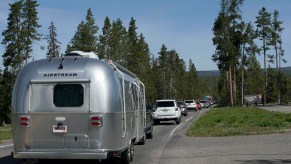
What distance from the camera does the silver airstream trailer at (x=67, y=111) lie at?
403 inches

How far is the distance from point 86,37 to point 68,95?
163 ft

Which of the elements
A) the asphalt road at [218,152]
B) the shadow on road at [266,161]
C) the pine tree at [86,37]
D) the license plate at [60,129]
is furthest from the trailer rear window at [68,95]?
the pine tree at [86,37]

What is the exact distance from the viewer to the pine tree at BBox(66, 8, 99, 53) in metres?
59.5

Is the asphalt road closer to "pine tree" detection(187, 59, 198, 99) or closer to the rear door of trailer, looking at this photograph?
the rear door of trailer

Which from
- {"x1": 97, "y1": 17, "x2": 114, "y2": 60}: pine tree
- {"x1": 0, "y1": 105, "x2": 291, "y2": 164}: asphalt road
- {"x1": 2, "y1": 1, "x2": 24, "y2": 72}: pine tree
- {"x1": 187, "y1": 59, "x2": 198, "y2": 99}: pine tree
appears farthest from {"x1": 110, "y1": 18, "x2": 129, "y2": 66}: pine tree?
{"x1": 187, "y1": 59, "x2": 198, "y2": 99}: pine tree

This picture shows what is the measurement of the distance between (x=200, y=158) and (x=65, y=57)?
486 cm

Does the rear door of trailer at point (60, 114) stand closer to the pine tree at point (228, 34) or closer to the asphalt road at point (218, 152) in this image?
the asphalt road at point (218, 152)

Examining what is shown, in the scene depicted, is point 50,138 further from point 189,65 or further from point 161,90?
point 189,65

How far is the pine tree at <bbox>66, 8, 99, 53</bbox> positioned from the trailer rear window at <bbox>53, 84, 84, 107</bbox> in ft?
159

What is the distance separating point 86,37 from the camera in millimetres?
59594

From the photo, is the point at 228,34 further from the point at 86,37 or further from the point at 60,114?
the point at 60,114

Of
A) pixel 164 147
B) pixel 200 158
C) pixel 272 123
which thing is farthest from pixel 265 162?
pixel 272 123

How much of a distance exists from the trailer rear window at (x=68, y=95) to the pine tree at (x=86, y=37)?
4858 cm

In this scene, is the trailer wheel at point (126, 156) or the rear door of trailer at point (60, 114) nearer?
the rear door of trailer at point (60, 114)
